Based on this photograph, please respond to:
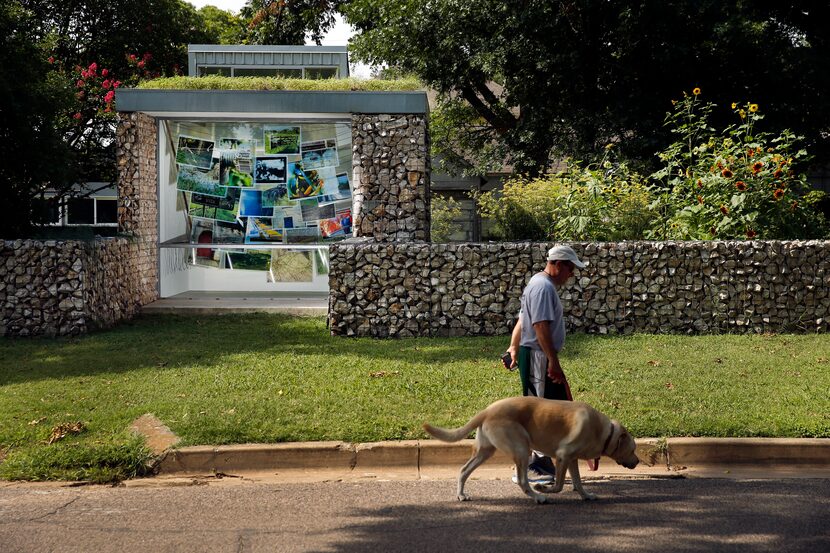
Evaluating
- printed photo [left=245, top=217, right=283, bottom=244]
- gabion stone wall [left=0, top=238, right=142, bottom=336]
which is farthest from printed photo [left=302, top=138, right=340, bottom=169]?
gabion stone wall [left=0, top=238, right=142, bottom=336]

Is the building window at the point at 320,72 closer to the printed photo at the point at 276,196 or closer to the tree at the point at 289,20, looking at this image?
the printed photo at the point at 276,196

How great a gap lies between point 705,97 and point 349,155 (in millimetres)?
12282

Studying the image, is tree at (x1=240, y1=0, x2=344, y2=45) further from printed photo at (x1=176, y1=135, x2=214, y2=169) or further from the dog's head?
the dog's head

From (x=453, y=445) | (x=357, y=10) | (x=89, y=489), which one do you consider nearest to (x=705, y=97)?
(x=357, y=10)

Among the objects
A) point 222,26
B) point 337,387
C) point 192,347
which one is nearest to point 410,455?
point 337,387

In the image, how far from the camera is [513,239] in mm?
16469

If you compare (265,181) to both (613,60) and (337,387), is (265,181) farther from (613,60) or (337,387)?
(613,60)

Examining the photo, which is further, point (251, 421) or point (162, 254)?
point (162, 254)

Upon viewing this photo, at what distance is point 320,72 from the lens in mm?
20297

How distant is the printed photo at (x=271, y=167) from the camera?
17.7 m

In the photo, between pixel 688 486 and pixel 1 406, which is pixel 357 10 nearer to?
pixel 1 406

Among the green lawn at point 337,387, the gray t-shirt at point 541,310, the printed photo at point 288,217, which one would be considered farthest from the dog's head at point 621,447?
the printed photo at point 288,217

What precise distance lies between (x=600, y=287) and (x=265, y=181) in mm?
7131

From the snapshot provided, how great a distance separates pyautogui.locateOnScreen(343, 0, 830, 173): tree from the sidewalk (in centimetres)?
1596
